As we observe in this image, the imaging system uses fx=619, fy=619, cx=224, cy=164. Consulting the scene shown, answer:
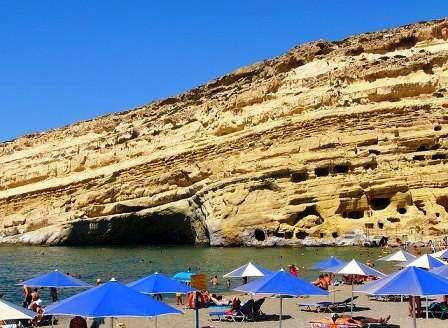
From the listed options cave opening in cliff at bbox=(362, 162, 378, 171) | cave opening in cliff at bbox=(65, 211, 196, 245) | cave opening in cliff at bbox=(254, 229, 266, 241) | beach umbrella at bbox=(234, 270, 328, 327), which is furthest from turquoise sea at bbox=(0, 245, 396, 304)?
beach umbrella at bbox=(234, 270, 328, 327)

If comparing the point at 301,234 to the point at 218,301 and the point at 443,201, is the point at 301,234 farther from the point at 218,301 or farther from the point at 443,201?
the point at 218,301

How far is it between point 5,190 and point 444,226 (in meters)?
46.9

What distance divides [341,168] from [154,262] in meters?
16.3

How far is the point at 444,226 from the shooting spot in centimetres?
4072

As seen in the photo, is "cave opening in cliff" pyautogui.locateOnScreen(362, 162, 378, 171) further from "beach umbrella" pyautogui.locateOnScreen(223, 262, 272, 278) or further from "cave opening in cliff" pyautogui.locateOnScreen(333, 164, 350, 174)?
"beach umbrella" pyautogui.locateOnScreen(223, 262, 272, 278)

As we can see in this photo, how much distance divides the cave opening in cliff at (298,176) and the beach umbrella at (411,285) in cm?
3225

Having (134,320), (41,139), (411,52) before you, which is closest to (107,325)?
(134,320)

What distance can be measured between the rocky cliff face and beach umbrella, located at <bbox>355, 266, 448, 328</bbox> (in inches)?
1125

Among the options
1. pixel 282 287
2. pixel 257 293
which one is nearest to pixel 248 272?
pixel 257 293

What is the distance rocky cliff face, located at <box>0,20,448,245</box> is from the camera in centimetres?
4388

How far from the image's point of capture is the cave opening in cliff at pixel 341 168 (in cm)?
4519

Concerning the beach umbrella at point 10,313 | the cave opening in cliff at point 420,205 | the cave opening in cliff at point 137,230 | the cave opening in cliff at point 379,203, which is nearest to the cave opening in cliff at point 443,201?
the cave opening in cliff at point 420,205

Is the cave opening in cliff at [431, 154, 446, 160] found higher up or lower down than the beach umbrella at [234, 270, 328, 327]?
higher up

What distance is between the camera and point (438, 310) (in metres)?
Answer: 17.6
